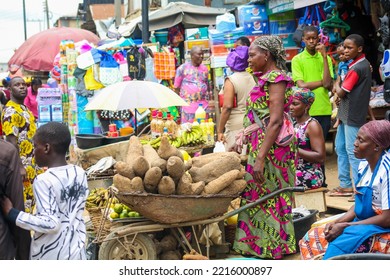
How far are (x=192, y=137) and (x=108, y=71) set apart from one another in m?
4.81

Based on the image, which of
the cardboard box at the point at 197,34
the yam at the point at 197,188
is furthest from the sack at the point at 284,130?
the cardboard box at the point at 197,34

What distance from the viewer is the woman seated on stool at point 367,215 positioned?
421 cm

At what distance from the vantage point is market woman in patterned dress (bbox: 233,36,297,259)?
5812 millimetres

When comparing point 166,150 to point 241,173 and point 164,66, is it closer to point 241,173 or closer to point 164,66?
point 241,173

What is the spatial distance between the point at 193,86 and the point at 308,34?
3.02m

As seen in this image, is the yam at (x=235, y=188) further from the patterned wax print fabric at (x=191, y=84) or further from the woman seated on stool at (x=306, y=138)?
the patterned wax print fabric at (x=191, y=84)

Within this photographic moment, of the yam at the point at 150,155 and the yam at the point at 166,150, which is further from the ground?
the yam at the point at 166,150

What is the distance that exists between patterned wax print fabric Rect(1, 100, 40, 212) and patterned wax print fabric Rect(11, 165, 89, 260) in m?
3.88

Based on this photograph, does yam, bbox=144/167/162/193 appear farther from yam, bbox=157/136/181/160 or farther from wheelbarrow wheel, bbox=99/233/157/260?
wheelbarrow wheel, bbox=99/233/157/260

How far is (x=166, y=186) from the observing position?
5.32m

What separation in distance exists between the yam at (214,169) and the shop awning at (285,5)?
5.33 m

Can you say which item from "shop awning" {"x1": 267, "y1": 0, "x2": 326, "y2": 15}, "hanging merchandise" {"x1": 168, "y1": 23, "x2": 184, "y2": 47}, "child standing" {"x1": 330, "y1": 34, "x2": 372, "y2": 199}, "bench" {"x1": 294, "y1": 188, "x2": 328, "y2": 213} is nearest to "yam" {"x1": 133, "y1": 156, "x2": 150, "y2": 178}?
"bench" {"x1": 294, "y1": 188, "x2": 328, "y2": 213}

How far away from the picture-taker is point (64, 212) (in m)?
4.06

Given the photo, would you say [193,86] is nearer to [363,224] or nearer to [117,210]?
[117,210]
